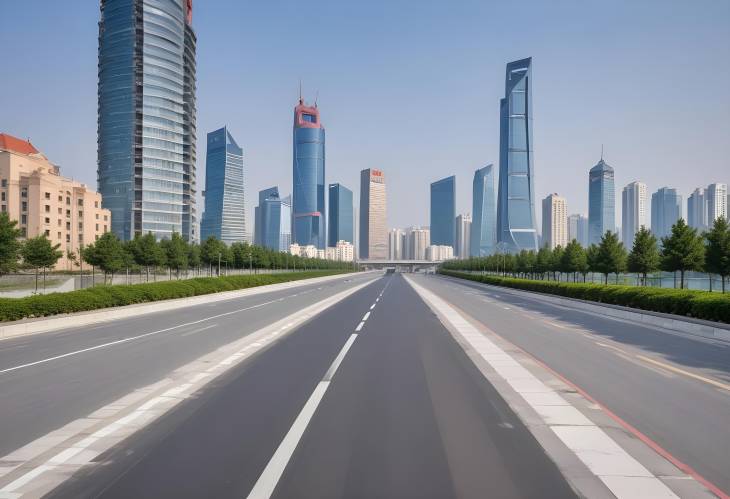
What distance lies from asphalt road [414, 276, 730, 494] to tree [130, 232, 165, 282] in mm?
45317

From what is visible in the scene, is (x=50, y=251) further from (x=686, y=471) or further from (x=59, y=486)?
(x=686, y=471)

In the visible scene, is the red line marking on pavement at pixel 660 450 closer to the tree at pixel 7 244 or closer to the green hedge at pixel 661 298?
the green hedge at pixel 661 298

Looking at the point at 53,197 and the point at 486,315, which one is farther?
the point at 53,197

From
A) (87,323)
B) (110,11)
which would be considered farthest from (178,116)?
(87,323)

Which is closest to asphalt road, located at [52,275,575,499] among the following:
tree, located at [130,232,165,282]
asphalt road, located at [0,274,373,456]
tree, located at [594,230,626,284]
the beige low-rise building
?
asphalt road, located at [0,274,373,456]

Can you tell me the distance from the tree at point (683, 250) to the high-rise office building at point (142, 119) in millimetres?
112827

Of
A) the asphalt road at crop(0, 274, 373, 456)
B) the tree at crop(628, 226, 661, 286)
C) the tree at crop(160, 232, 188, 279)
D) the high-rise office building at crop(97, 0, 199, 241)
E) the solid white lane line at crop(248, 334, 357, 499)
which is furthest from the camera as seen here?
the high-rise office building at crop(97, 0, 199, 241)

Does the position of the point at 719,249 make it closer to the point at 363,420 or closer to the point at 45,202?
the point at 363,420

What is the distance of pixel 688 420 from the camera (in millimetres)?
6988

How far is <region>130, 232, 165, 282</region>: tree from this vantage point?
→ 53.0 meters

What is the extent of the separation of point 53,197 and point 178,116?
4641cm

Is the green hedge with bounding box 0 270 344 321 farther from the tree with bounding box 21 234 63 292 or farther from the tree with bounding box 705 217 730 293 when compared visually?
the tree with bounding box 705 217 730 293

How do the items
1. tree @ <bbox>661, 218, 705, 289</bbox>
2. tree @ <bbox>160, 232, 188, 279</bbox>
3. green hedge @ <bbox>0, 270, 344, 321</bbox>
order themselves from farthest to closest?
tree @ <bbox>160, 232, 188, 279</bbox> < tree @ <bbox>661, 218, 705, 289</bbox> < green hedge @ <bbox>0, 270, 344, 321</bbox>

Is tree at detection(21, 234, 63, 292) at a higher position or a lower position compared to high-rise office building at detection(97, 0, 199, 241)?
lower
